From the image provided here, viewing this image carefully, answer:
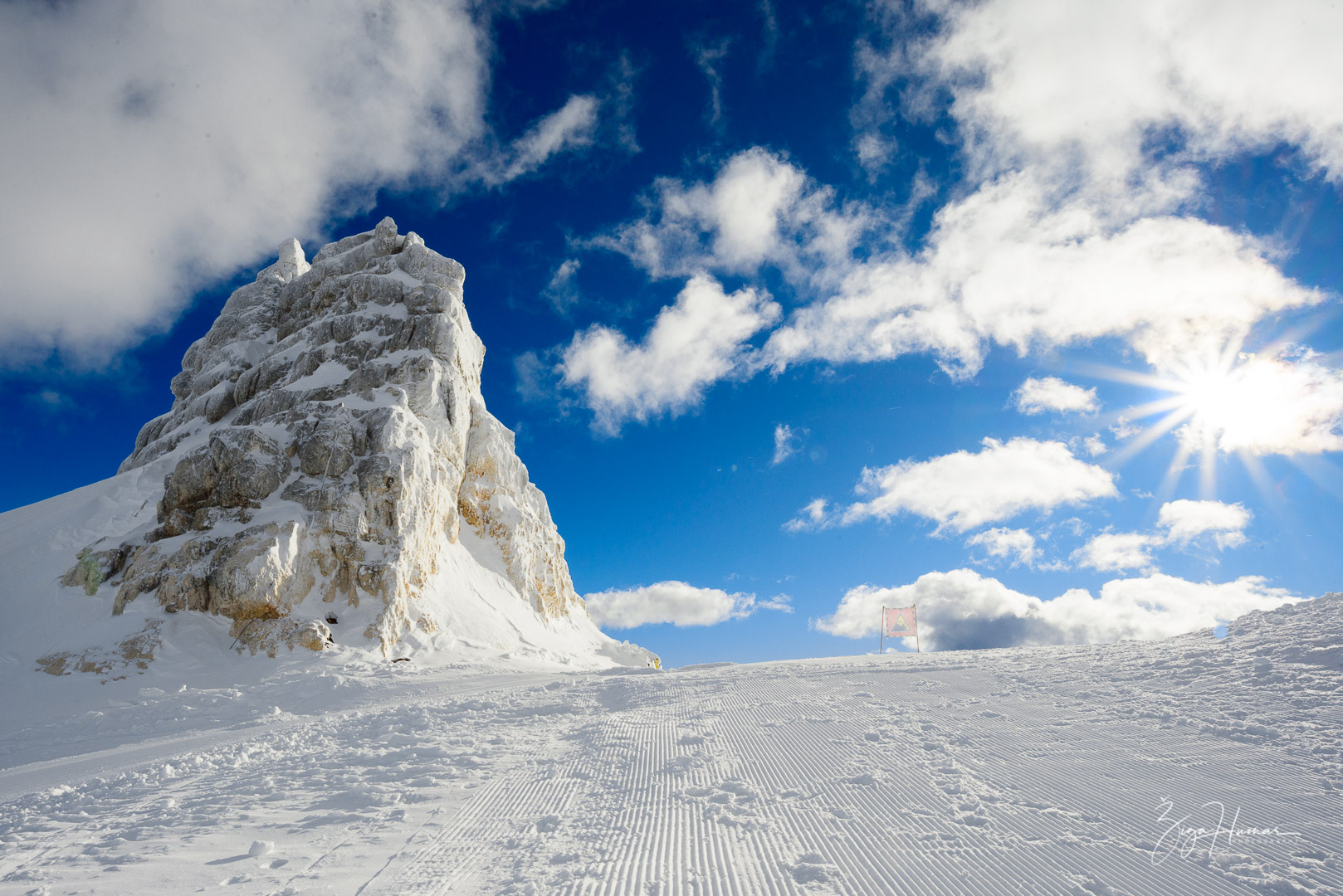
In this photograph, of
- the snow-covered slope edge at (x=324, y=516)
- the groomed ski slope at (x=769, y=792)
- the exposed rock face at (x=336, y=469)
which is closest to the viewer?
the groomed ski slope at (x=769, y=792)

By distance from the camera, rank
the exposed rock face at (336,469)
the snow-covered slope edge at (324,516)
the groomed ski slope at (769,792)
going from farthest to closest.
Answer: the exposed rock face at (336,469) < the snow-covered slope edge at (324,516) < the groomed ski slope at (769,792)

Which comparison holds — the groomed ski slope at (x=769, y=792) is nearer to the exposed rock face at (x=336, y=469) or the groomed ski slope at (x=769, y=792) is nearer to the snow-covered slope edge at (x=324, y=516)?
the snow-covered slope edge at (x=324, y=516)

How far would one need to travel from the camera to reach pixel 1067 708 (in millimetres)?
9453

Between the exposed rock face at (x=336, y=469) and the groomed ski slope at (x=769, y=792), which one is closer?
the groomed ski slope at (x=769, y=792)

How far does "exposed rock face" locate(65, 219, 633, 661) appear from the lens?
24.9 m

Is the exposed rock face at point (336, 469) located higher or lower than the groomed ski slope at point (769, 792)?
higher

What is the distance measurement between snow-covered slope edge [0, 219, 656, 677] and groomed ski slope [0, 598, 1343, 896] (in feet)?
42.8

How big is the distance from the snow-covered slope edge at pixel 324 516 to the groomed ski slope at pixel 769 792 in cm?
1305

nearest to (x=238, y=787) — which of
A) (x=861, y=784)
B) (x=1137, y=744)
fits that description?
(x=861, y=784)

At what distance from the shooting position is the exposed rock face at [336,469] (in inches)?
979

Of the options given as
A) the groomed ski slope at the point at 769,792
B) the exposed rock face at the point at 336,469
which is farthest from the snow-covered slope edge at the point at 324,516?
the groomed ski slope at the point at 769,792

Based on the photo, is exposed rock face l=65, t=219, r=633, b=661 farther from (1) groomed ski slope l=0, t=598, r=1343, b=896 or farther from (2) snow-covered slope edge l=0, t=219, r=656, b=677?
(1) groomed ski slope l=0, t=598, r=1343, b=896

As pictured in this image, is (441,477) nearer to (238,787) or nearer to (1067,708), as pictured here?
(238,787)

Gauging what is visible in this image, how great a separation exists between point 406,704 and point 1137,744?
1347 centimetres
